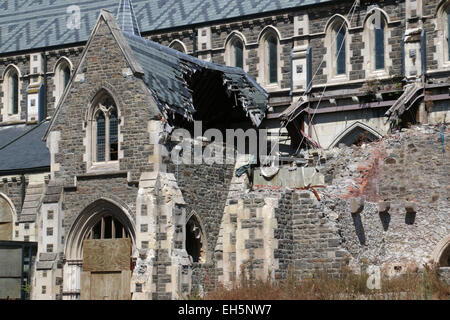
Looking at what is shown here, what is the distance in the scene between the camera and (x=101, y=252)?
27.5 metres

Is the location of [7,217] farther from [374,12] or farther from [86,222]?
[374,12]

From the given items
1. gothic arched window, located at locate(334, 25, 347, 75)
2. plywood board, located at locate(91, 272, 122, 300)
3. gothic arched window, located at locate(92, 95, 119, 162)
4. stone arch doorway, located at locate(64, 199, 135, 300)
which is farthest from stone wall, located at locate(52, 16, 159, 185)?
gothic arched window, located at locate(334, 25, 347, 75)

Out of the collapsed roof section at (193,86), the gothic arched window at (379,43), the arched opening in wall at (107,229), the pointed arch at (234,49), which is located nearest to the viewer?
the arched opening in wall at (107,229)

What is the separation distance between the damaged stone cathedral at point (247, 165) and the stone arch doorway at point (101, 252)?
1.6 inches

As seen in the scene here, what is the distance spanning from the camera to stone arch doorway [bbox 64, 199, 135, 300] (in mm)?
27109

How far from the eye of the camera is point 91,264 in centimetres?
2759

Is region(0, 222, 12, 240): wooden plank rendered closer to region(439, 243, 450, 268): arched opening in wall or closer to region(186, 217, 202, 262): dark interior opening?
region(186, 217, 202, 262): dark interior opening

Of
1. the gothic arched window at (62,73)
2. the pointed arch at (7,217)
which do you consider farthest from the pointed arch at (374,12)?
the pointed arch at (7,217)

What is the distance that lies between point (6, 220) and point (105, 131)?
358 inches

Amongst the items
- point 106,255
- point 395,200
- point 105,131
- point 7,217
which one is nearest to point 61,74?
point 7,217

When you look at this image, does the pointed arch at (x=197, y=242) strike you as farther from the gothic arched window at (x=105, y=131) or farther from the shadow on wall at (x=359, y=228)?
the shadow on wall at (x=359, y=228)

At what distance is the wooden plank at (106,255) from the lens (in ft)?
89.0
